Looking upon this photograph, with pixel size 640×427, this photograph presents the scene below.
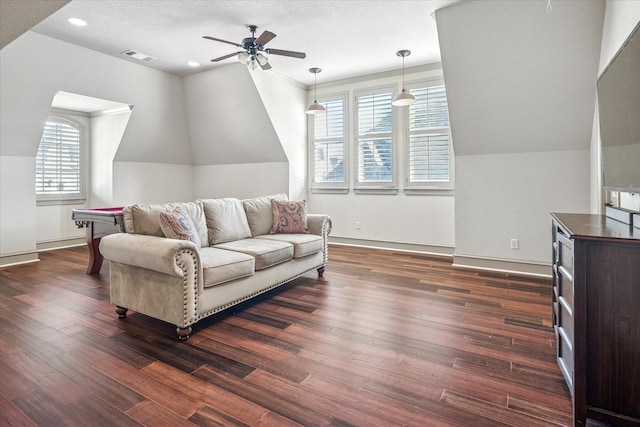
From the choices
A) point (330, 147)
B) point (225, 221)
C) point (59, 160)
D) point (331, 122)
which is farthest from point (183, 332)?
point (59, 160)

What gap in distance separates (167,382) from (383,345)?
1.41 meters

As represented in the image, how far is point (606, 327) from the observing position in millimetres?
1545

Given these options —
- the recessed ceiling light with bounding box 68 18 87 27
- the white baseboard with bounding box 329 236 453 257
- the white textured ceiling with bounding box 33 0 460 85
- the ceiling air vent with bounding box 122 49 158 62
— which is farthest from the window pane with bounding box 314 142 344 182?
the recessed ceiling light with bounding box 68 18 87 27

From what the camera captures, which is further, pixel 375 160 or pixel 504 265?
pixel 375 160

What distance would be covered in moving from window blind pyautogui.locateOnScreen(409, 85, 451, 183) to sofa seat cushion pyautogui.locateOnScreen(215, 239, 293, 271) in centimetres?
288

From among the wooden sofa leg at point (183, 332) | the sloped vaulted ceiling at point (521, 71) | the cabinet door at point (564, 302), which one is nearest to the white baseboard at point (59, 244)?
the wooden sofa leg at point (183, 332)

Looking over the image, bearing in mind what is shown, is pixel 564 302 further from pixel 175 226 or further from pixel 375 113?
pixel 375 113

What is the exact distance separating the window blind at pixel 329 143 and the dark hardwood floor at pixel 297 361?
3088 mm

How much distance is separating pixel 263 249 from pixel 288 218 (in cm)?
94

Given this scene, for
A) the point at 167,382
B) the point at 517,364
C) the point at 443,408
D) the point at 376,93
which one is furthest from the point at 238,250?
the point at 376,93

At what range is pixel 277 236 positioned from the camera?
399cm

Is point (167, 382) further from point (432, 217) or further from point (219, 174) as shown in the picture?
point (219, 174)

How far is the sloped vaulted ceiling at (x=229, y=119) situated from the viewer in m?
5.68

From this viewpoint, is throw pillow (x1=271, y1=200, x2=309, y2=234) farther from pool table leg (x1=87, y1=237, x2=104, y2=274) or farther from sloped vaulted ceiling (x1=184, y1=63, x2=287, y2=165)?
pool table leg (x1=87, y1=237, x2=104, y2=274)
